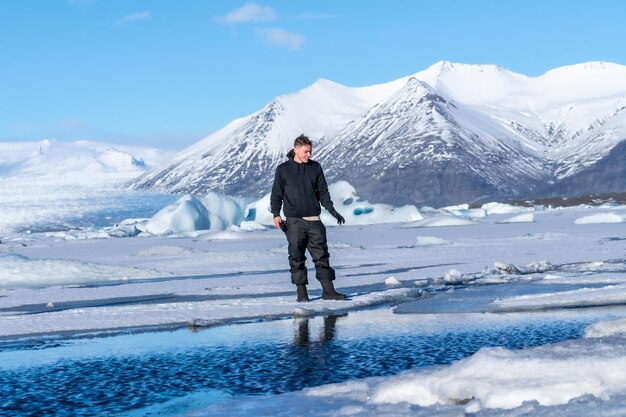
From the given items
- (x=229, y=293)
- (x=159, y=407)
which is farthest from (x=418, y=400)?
(x=229, y=293)

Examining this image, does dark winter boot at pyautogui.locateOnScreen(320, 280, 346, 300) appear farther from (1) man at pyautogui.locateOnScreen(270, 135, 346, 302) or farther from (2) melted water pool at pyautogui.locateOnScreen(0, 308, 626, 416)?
(2) melted water pool at pyautogui.locateOnScreen(0, 308, 626, 416)

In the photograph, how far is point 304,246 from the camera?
36.2ft

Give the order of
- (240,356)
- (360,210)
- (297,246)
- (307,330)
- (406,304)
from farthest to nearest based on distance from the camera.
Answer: (360,210), (297,246), (406,304), (307,330), (240,356)

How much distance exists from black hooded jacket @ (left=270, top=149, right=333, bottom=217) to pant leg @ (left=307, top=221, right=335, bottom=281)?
0.20m

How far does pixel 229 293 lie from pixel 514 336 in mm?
5736

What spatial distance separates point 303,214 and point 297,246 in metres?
0.41

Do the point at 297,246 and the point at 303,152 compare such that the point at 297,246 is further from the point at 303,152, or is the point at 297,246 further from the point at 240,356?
the point at 240,356

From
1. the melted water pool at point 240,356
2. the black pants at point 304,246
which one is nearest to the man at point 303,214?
the black pants at point 304,246

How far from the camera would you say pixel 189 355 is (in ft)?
24.4

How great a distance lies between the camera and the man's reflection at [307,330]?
7.96 meters

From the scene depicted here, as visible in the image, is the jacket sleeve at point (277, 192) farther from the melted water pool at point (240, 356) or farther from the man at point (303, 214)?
the melted water pool at point (240, 356)

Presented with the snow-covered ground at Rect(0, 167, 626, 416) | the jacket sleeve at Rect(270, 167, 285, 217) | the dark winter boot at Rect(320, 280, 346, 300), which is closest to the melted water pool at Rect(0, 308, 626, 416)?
the snow-covered ground at Rect(0, 167, 626, 416)

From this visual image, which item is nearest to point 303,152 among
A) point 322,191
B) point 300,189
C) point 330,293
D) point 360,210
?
point 300,189

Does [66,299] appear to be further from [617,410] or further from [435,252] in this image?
[435,252]
